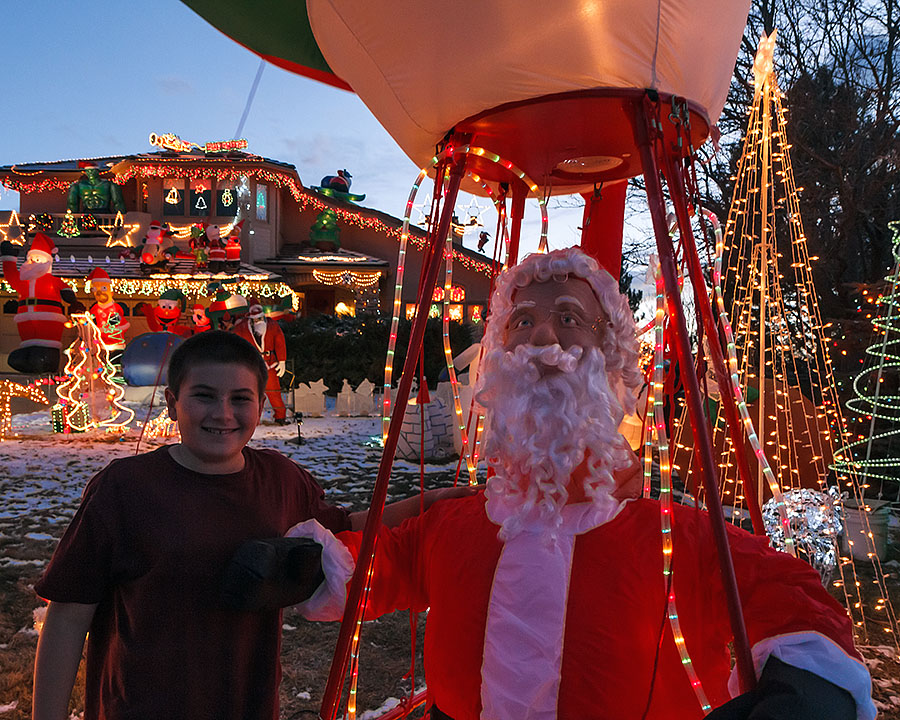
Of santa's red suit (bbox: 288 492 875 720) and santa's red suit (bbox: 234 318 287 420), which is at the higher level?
santa's red suit (bbox: 234 318 287 420)

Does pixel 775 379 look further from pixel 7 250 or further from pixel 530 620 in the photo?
pixel 7 250

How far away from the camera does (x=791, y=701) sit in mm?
1116

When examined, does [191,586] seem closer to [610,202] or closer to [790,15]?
[610,202]

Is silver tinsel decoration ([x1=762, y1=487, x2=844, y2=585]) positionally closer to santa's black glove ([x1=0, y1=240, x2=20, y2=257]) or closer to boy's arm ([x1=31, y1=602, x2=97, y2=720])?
boy's arm ([x1=31, y1=602, x2=97, y2=720])

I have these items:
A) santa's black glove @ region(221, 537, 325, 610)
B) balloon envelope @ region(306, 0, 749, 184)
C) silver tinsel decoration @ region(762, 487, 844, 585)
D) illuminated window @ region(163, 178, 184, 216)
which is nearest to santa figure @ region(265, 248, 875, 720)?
santa's black glove @ region(221, 537, 325, 610)

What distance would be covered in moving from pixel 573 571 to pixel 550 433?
318mm

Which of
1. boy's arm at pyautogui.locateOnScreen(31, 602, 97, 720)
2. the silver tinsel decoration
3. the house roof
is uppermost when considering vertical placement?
the house roof

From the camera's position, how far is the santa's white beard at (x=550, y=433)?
62.2 inches

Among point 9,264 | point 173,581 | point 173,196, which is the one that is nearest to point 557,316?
point 173,581

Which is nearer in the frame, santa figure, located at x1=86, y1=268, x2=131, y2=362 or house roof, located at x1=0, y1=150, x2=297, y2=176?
santa figure, located at x1=86, y1=268, x2=131, y2=362

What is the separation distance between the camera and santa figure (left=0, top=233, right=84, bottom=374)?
816cm

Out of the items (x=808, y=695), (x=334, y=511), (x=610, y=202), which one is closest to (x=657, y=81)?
(x=610, y=202)

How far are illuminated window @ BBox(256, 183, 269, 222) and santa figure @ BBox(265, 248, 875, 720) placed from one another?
722 inches

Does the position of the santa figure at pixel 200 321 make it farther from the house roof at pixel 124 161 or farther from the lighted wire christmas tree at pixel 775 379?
the house roof at pixel 124 161
